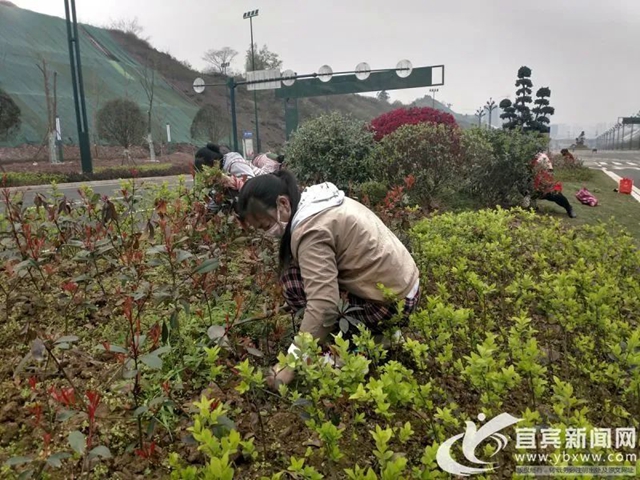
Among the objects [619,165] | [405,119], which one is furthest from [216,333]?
[619,165]

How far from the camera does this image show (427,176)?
6.70m

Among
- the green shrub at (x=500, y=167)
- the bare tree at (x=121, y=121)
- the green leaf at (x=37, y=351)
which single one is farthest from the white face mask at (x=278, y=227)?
the bare tree at (x=121, y=121)

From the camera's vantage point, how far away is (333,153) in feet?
23.3

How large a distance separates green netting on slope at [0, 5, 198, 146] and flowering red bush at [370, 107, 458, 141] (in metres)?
25.4

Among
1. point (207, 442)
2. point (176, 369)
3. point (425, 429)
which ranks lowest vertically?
point (425, 429)

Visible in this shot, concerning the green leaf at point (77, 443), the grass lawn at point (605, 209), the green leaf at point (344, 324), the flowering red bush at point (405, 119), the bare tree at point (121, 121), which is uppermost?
the bare tree at point (121, 121)

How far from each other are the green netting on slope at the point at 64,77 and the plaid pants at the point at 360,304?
98.7ft

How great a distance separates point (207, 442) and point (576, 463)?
2.81 ft

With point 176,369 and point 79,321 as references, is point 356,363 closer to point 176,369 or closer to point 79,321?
point 176,369

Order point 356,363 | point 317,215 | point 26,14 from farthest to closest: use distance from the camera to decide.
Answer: point 26,14
point 317,215
point 356,363

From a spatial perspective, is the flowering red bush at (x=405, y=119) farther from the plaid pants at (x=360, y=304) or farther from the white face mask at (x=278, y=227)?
the white face mask at (x=278, y=227)

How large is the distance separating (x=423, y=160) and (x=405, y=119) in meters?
2.26

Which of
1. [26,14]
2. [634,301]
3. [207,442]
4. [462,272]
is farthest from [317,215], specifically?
[26,14]

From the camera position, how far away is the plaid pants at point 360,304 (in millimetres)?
2287
